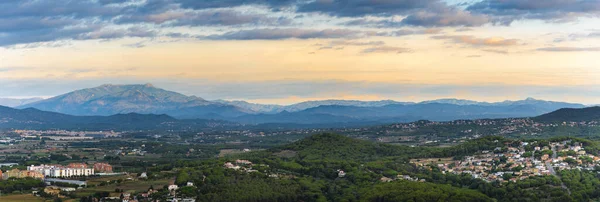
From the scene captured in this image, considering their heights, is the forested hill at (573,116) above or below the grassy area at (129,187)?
above

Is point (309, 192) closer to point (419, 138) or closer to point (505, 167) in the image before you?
point (505, 167)

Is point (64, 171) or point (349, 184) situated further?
point (64, 171)

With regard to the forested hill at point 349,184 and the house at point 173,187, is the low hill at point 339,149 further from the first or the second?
the house at point 173,187

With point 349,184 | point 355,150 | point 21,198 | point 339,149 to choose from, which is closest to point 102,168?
point 21,198

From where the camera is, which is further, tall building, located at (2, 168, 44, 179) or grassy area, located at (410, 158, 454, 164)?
grassy area, located at (410, 158, 454, 164)

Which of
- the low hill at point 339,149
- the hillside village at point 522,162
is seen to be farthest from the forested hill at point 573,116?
the hillside village at point 522,162

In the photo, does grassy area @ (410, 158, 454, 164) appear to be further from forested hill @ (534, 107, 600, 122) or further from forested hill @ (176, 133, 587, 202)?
forested hill @ (534, 107, 600, 122)

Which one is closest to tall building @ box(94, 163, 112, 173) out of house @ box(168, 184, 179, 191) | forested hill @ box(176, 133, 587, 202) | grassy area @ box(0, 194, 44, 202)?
forested hill @ box(176, 133, 587, 202)

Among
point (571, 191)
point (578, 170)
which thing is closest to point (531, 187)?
point (571, 191)

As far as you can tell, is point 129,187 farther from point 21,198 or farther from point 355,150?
point 355,150
